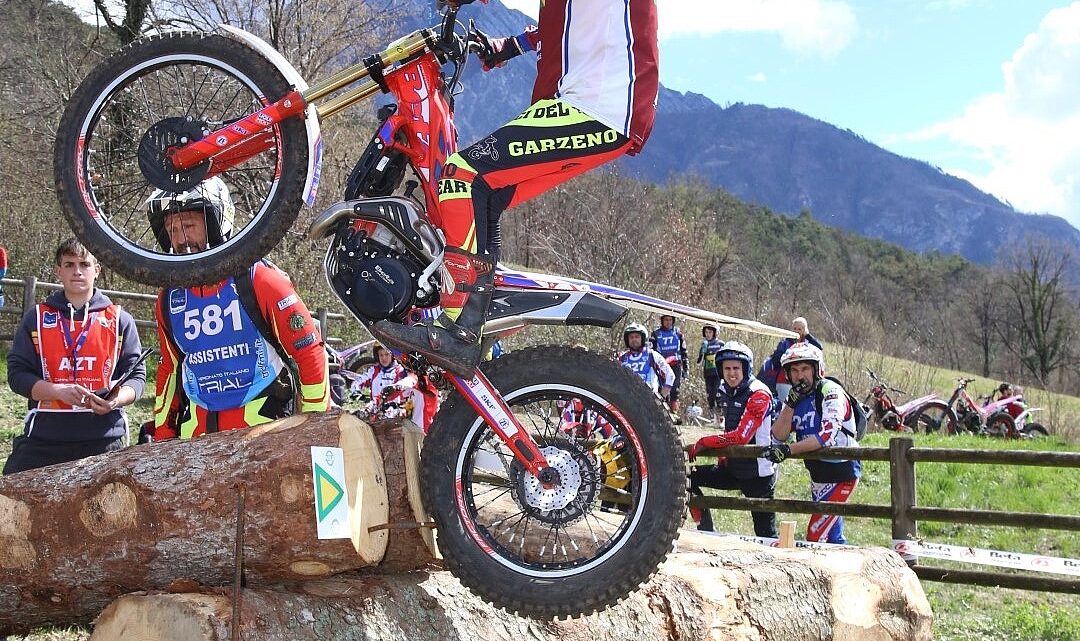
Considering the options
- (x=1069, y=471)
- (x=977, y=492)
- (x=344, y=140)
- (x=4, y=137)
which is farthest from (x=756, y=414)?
(x=4, y=137)

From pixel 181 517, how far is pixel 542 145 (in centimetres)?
198

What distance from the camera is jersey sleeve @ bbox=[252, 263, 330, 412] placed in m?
4.32

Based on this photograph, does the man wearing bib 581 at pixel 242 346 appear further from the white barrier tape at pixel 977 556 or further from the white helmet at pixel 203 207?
the white barrier tape at pixel 977 556

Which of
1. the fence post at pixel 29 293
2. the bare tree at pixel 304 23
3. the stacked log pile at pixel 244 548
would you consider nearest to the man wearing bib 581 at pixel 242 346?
the stacked log pile at pixel 244 548

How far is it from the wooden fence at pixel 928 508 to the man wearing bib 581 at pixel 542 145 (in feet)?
16.2

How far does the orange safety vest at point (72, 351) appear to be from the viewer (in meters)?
5.42

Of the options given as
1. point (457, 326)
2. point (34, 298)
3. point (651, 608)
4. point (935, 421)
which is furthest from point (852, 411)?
point (935, 421)

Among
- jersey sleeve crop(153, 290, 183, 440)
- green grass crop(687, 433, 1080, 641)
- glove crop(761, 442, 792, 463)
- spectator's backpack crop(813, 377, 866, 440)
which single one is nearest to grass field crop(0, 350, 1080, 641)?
green grass crop(687, 433, 1080, 641)

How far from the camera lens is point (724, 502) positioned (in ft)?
27.4

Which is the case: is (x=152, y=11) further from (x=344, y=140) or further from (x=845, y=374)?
(x=845, y=374)

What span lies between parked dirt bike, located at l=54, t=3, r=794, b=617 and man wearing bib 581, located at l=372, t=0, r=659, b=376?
9 cm

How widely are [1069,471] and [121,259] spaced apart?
13777 millimetres

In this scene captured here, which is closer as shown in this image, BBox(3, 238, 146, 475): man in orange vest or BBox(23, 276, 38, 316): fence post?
BBox(3, 238, 146, 475): man in orange vest

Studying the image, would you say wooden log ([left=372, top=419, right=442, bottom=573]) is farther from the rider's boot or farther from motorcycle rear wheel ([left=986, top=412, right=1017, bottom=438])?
motorcycle rear wheel ([left=986, top=412, right=1017, bottom=438])
